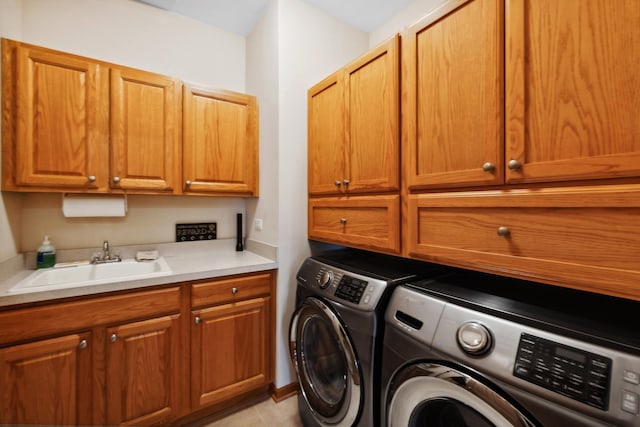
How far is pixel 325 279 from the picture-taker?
4.47 feet

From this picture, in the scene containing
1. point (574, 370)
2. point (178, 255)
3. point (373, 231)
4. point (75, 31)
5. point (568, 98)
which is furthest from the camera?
point (178, 255)

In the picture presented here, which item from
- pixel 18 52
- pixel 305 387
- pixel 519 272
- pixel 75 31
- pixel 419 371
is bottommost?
pixel 305 387

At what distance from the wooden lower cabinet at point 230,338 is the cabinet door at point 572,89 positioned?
1506mm

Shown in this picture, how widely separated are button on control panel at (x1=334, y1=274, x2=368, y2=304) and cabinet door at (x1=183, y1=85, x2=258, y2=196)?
1.12m

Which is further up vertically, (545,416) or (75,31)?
(75,31)

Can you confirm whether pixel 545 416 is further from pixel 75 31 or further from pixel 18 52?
pixel 75 31

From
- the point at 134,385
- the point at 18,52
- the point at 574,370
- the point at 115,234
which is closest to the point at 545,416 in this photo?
Result: the point at 574,370

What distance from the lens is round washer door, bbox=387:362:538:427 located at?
26.9 inches

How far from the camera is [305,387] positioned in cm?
148

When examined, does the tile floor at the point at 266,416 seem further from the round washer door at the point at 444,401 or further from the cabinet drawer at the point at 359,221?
the cabinet drawer at the point at 359,221

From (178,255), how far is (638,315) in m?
2.36

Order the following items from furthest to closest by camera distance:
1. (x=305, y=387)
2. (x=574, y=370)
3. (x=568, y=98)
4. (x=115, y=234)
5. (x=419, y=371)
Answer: (x=115, y=234), (x=305, y=387), (x=419, y=371), (x=568, y=98), (x=574, y=370)

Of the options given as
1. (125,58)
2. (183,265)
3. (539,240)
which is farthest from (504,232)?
(125,58)

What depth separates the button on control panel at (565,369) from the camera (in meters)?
0.57
